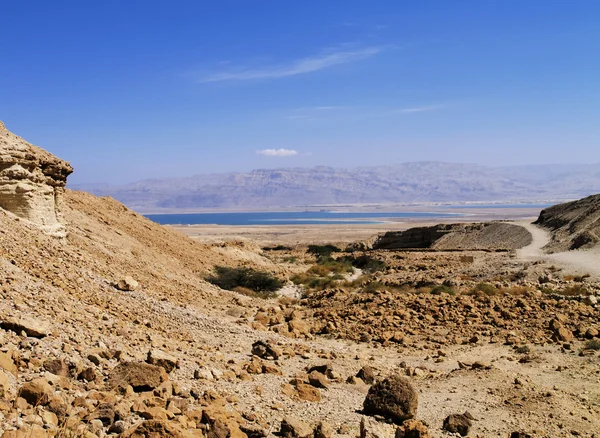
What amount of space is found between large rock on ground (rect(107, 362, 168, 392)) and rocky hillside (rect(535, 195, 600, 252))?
28721mm

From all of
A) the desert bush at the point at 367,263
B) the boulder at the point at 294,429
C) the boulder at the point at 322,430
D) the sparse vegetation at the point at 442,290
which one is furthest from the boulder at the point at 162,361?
the desert bush at the point at 367,263

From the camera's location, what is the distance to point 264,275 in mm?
21688

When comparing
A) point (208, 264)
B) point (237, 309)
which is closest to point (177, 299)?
point (237, 309)

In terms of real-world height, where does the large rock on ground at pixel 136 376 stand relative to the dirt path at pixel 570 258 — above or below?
above

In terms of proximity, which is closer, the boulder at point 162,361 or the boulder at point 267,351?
the boulder at point 162,361

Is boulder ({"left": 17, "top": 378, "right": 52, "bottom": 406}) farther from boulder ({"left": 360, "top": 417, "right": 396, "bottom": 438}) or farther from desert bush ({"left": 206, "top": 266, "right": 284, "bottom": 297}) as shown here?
desert bush ({"left": 206, "top": 266, "right": 284, "bottom": 297})

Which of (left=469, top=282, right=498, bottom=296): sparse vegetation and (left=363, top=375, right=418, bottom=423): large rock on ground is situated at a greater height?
(left=363, top=375, right=418, bottom=423): large rock on ground

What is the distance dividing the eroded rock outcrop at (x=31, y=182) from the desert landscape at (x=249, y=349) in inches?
1.4

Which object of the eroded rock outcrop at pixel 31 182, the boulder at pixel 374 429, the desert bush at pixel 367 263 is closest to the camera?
the boulder at pixel 374 429

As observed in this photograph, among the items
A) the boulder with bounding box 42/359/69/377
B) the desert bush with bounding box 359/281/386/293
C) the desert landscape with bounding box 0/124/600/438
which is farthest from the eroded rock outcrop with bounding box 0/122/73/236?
the desert bush with bounding box 359/281/386/293

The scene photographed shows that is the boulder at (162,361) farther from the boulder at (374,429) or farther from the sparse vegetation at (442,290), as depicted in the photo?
the sparse vegetation at (442,290)

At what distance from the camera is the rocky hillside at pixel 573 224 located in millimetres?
31094

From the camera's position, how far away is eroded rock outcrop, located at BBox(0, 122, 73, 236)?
12852 mm

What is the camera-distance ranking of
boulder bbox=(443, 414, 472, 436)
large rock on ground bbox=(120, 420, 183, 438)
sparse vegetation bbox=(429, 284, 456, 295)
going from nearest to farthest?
large rock on ground bbox=(120, 420, 183, 438)
boulder bbox=(443, 414, 472, 436)
sparse vegetation bbox=(429, 284, 456, 295)
